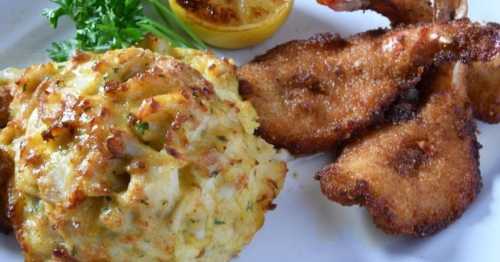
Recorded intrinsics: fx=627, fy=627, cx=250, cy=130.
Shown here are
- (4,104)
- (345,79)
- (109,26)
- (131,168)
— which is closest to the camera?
(131,168)

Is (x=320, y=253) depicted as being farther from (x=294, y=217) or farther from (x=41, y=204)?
(x=41, y=204)

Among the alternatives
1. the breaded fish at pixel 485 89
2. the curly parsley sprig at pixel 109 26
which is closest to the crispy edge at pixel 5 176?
the curly parsley sprig at pixel 109 26

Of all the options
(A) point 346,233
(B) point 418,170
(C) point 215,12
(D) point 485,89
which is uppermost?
(C) point 215,12

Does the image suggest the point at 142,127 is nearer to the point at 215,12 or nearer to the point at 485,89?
the point at 215,12

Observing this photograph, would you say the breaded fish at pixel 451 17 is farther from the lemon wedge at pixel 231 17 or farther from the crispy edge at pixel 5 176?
the crispy edge at pixel 5 176

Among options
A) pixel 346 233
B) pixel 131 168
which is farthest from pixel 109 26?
pixel 346 233

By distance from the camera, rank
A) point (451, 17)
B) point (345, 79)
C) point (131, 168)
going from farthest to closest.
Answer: point (451, 17) < point (345, 79) < point (131, 168)

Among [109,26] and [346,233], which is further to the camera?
[109,26]
